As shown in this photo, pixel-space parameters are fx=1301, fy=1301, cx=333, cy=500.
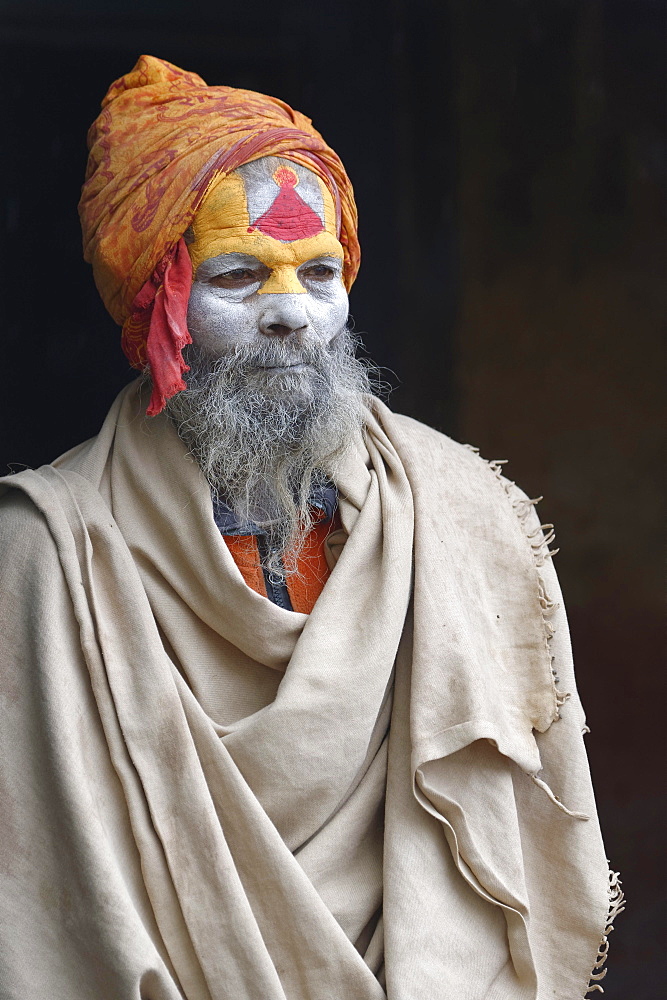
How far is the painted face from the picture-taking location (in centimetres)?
223

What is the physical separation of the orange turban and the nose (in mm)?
138

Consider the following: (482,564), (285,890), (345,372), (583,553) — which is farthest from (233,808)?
(583,553)

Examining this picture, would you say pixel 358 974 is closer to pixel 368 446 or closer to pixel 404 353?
pixel 368 446

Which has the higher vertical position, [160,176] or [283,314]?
[160,176]

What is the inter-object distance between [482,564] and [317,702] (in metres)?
0.45

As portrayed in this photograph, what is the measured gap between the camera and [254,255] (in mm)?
2229

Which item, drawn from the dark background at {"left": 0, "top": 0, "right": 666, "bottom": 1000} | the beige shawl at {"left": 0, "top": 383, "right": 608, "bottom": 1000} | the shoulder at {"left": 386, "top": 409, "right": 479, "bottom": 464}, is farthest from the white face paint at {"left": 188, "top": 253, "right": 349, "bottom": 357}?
the dark background at {"left": 0, "top": 0, "right": 666, "bottom": 1000}

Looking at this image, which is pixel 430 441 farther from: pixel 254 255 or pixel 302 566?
pixel 254 255

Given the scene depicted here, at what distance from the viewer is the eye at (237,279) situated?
225 cm

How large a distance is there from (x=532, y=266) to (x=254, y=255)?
132 cm

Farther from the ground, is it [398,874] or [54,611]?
[54,611]

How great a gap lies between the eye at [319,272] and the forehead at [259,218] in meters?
0.04

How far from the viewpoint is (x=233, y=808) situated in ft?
6.86

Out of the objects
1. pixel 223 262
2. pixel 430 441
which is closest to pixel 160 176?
pixel 223 262
